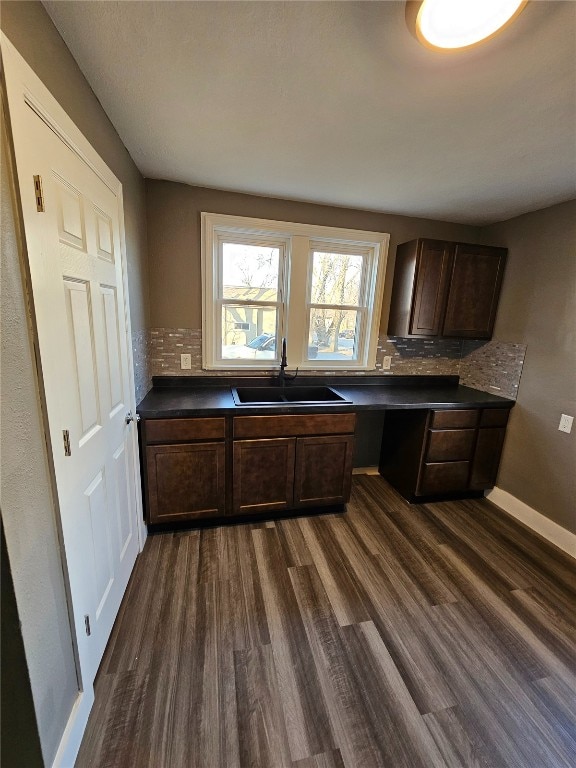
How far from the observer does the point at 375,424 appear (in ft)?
9.61

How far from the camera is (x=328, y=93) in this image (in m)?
1.22

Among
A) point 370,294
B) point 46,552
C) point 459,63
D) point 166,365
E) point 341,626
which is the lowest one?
point 341,626

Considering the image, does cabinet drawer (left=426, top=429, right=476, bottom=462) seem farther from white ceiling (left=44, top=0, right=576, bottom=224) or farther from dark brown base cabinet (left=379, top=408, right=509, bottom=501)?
white ceiling (left=44, top=0, right=576, bottom=224)

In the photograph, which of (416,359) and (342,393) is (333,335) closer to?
(342,393)

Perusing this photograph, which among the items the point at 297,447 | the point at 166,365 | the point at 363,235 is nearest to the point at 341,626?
the point at 297,447

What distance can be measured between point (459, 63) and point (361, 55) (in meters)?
0.34

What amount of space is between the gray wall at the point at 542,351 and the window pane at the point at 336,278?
1.24 metres

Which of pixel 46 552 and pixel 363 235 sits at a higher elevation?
pixel 363 235

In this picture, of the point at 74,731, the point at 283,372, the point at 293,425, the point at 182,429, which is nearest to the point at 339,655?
the point at 74,731

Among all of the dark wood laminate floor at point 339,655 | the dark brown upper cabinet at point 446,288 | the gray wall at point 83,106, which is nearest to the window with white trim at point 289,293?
the dark brown upper cabinet at point 446,288

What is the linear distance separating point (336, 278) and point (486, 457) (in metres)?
1.98

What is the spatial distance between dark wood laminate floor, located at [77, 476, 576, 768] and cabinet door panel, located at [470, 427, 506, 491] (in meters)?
0.52

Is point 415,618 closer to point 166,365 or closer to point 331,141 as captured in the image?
point 166,365

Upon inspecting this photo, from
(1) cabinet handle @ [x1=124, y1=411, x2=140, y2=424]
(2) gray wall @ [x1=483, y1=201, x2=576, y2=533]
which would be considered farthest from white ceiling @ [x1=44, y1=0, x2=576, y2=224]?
(1) cabinet handle @ [x1=124, y1=411, x2=140, y2=424]
